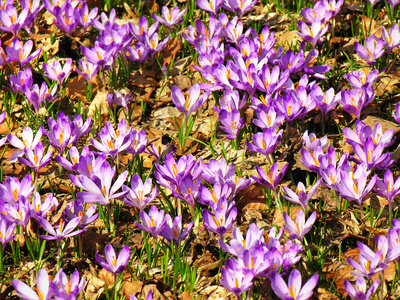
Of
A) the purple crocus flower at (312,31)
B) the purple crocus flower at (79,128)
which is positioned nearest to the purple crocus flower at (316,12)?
the purple crocus flower at (312,31)

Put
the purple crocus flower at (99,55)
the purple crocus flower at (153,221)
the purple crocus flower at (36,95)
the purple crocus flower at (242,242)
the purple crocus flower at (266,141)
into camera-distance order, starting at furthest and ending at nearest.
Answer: the purple crocus flower at (99,55) < the purple crocus flower at (36,95) < the purple crocus flower at (266,141) < the purple crocus flower at (153,221) < the purple crocus flower at (242,242)

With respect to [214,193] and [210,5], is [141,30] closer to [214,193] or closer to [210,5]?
[210,5]

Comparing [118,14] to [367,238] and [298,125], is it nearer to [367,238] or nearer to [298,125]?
[298,125]

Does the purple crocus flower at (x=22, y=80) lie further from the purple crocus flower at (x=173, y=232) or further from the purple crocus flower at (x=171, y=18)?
the purple crocus flower at (x=173, y=232)

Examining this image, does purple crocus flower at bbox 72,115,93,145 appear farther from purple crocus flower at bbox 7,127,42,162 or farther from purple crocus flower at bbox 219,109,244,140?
purple crocus flower at bbox 219,109,244,140

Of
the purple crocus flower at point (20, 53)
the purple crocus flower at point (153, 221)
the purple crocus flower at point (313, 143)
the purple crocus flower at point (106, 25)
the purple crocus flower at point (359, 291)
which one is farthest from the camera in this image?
the purple crocus flower at point (106, 25)

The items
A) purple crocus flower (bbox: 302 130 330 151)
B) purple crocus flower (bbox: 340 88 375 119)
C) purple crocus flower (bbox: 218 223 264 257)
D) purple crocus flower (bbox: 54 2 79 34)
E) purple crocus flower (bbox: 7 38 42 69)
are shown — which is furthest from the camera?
purple crocus flower (bbox: 54 2 79 34)

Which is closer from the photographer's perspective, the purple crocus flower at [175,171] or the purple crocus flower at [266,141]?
the purple crocus flower at [175,171]

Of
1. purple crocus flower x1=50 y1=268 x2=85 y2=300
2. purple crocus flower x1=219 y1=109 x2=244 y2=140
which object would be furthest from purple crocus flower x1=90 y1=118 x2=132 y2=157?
purple crocus flower x1=50 y1=268 x2=85 y2=300
